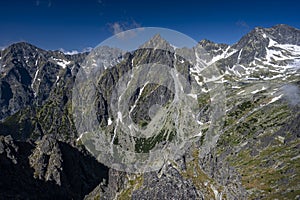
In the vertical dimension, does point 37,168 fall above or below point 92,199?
above

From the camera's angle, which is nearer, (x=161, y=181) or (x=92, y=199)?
(x=161, y=181)

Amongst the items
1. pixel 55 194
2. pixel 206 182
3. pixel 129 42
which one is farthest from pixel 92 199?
pixel 129 42

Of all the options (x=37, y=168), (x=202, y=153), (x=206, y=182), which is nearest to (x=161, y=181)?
(x=206, y=182)

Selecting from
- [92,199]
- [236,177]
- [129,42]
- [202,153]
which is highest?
[129,42]

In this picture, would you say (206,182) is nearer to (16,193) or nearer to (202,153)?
(202,153)

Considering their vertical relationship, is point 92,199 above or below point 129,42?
below

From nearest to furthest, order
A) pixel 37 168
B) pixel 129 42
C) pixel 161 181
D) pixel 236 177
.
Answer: pixel 129 42 < pixel 161 181 < pixel 236 177 < pixel 37 168

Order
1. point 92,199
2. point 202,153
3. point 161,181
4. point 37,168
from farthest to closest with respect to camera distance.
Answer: point 37,168
point 92,199
point 202,153
point 161,181

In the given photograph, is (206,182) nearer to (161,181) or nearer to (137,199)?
(161,181)

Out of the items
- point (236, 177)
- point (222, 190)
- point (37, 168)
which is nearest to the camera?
point (222, 190)
